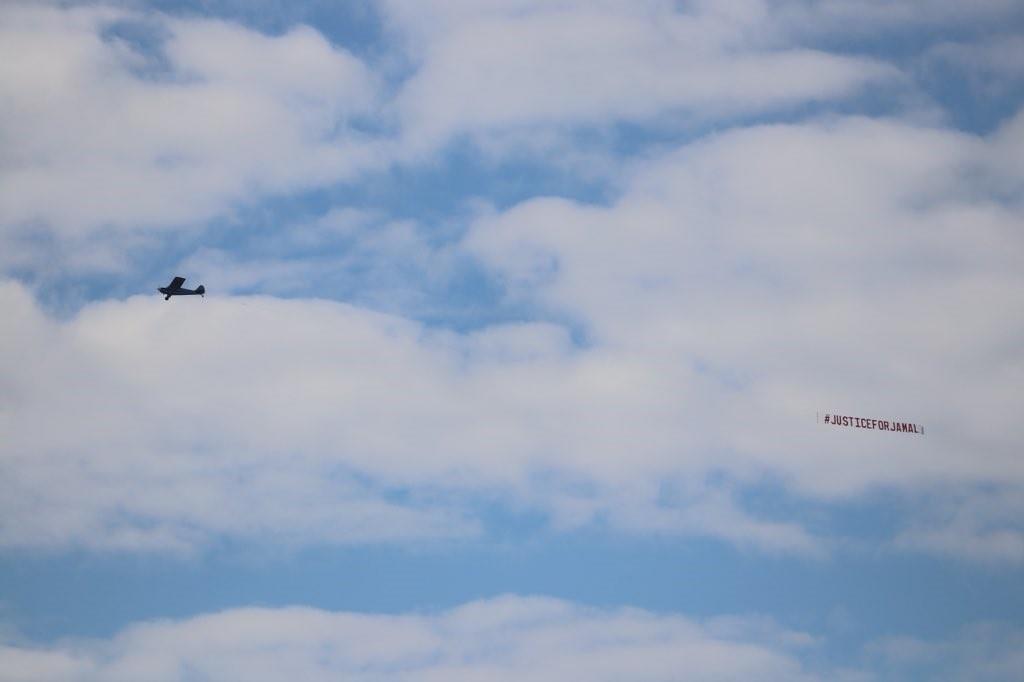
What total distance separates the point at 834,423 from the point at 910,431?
19583mm

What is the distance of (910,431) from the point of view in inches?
7687

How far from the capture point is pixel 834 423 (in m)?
189
